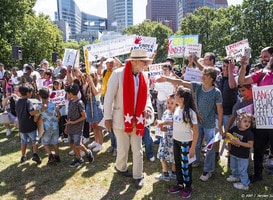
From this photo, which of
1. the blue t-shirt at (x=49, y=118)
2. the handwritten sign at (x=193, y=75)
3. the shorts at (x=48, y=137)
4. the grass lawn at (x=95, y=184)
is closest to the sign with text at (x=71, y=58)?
the blue t-shirt at (x=49, y=118)

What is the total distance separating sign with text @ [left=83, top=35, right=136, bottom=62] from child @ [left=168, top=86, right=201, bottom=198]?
370 centimetres

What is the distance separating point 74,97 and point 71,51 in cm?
239

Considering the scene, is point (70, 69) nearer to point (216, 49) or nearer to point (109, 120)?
point (109, 120)

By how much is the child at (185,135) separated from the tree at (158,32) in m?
52.9

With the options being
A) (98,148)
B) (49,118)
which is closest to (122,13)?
(98,148)

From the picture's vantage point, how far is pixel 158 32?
6025 cm

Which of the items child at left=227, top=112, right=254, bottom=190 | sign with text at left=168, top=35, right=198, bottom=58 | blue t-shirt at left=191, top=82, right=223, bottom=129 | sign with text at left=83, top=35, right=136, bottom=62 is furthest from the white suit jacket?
sign with text at left=168, top=35, right=198, bottom=58

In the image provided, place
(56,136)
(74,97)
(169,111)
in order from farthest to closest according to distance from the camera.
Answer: (56,136) → (74,97) → (169,111)

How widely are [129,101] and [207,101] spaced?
139cm

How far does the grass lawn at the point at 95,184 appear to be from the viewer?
4355 millimetres

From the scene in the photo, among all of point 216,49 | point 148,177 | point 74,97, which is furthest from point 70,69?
point 216,49

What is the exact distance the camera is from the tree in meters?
56.8

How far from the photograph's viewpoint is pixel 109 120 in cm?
442

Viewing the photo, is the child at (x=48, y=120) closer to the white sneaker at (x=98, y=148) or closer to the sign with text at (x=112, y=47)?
the white sneaker at (x=98, y=148)
